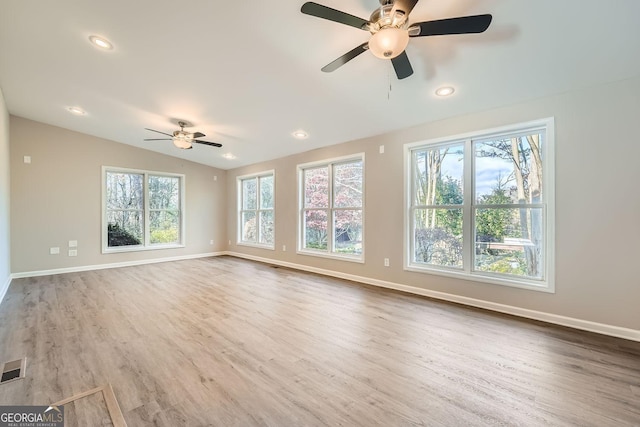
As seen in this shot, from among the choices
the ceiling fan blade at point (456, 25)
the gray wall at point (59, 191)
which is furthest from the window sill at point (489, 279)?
the gray wall at point (59, 191)

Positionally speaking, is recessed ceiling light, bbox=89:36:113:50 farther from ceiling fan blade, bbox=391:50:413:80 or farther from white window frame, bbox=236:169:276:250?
white window frame, bbox=236:169:276:250

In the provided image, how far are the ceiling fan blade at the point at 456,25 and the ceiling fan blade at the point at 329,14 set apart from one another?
1.29ft

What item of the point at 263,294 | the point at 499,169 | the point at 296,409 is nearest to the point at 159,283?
the point at 263,294

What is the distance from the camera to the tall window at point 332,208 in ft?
16.7

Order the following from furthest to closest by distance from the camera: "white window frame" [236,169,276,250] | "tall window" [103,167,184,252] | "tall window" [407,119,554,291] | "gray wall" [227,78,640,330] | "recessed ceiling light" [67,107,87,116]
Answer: "white window frame" [236,169,276,250] < "tall window" [103,167,184,252] < "recessed ceiling light" [67,107,87,116] < "tall window" [407,119,554,291] < "gray wall" [227,78,640,330]

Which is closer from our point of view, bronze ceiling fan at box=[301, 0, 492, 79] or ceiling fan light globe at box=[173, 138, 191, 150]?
bronze ceiling fan at box=[301, 0, 492, 79]

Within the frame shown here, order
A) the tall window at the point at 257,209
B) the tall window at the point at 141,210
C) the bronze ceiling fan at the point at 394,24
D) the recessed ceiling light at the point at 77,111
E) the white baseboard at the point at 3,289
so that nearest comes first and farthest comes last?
1. the bronze ceiling fan at the point at 394,24
2. the white baseboard at the point at 3,289
3. the recessed ceiling light at the point at 77,111
4. the tall window at the point at 141,210
5. the tall window at the point at 257,209

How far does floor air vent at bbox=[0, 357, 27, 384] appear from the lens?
6.55 feet

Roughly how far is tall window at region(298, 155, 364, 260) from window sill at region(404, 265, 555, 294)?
3.87 ft

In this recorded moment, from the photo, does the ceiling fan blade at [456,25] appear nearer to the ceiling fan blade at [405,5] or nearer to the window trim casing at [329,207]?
the ceiling fan blade at [405,5]

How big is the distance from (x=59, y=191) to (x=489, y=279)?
7833 mm

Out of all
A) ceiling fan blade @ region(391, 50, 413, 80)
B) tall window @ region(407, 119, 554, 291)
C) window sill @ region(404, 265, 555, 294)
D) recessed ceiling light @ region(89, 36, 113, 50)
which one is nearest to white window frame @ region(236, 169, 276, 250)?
tall window @ region(407, 119, 554, 291)

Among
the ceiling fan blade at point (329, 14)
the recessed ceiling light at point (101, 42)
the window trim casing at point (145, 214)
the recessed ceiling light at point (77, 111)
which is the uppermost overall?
the recessed ceiling light at point (101, 42)

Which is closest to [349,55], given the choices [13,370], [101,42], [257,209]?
[101,42]
